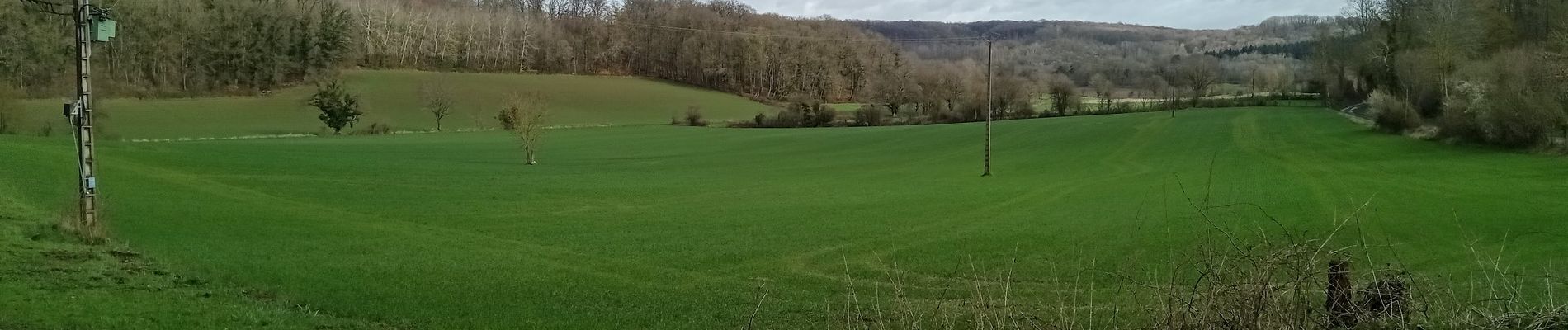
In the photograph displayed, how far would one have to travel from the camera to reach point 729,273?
55.4ft

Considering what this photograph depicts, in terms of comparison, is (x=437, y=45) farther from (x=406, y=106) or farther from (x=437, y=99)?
(x=437, y=99)

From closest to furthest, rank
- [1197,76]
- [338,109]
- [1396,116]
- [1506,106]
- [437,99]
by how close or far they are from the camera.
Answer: [1506,106], [1396,116], [338,109], [437,99], [1197,76]

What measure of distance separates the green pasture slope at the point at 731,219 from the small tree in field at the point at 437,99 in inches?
1224

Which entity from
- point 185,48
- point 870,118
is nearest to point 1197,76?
point 870,118

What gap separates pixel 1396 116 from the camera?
58188mm

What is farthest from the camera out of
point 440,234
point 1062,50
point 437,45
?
point 1062,50

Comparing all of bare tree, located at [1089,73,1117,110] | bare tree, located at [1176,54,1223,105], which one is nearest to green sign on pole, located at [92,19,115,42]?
bare tree, located at [1176,54,1223,105]

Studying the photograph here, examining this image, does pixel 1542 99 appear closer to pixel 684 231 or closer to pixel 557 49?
pixel 684 231

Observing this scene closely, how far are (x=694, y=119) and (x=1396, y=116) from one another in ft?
190

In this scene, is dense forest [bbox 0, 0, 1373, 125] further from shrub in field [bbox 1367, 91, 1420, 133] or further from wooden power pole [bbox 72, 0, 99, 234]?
wooden power pole [bbox 72, 0, 99, 234]

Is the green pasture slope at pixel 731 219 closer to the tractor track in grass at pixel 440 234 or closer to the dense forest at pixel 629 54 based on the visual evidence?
the tractor track in grass at pixel 440 234

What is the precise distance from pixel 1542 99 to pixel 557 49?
107 meters

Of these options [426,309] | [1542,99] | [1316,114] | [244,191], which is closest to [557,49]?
[1316,114]

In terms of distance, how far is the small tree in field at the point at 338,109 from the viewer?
73.2 m
